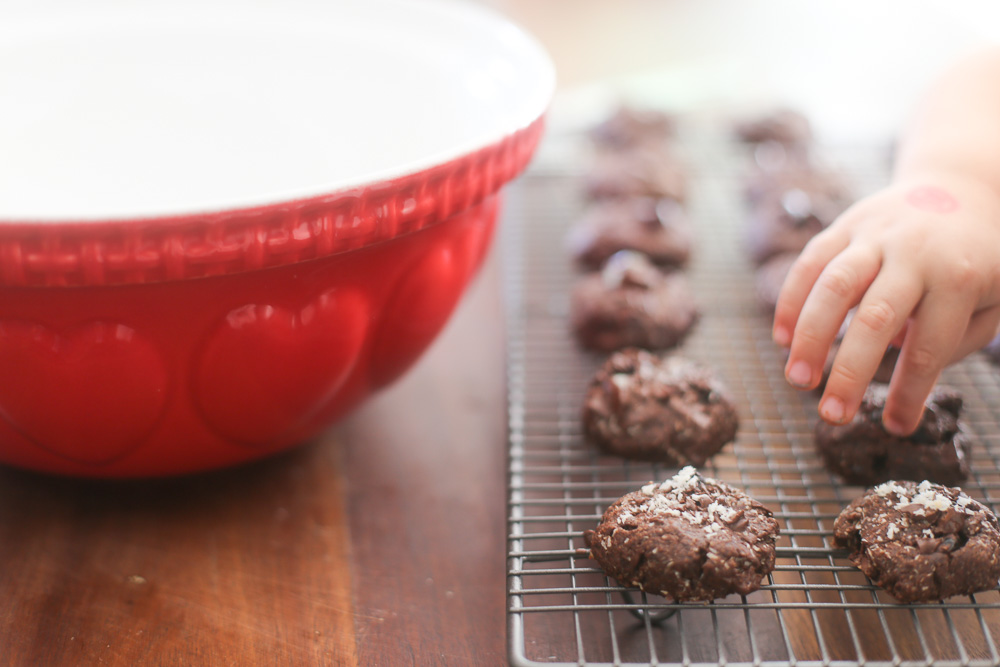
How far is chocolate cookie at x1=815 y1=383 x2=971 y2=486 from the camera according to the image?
676 millimetres

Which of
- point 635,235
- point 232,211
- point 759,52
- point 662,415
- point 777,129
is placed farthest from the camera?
point 759,52

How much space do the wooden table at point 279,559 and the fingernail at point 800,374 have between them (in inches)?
10.3

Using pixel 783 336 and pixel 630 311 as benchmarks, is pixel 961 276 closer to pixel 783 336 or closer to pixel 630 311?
pixel 783 336

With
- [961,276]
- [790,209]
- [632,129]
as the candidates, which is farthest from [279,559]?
[632,129]

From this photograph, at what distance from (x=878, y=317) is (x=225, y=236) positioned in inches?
16.9

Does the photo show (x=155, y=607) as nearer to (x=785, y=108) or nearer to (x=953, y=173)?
(x=953, y=173)

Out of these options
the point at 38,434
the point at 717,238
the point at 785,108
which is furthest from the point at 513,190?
the point at 38,434

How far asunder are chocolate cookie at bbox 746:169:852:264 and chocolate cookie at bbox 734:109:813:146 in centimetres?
16

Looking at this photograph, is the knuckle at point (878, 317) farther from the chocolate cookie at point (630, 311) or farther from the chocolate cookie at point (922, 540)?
the chocolate cookie at point (630, 311)

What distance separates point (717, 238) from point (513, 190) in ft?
0.98

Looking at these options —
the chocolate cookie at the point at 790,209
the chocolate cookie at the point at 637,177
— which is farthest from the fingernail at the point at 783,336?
the chocolate cookie at the point at 637,177

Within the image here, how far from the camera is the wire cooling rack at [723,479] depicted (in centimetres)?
55

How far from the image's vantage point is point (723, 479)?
743 millimetres

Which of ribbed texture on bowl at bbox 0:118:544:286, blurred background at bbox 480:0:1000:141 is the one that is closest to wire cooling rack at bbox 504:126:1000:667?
ribbed texture on bowl at bbox 0:118:544:286
